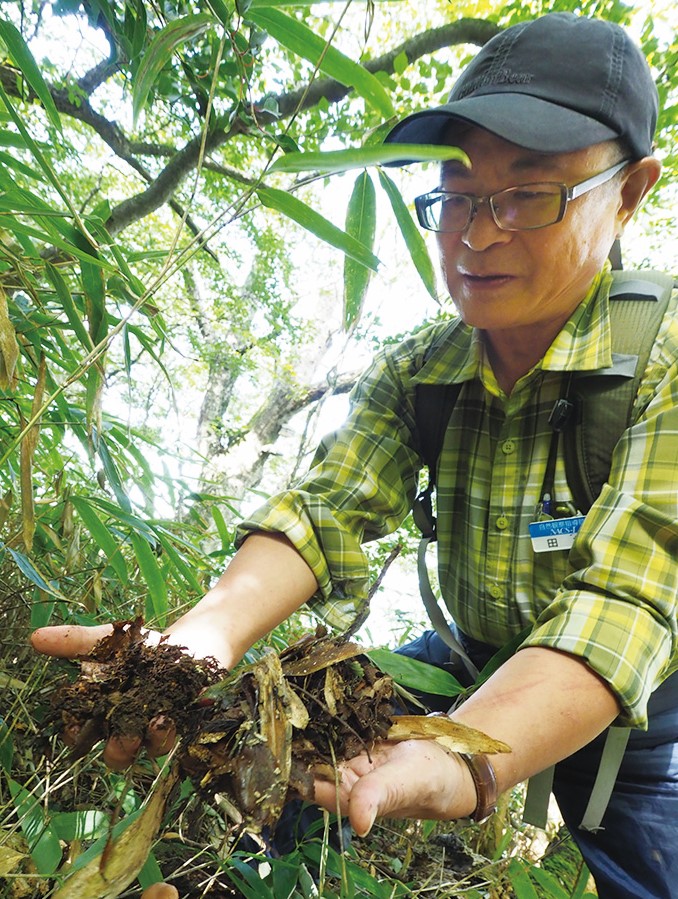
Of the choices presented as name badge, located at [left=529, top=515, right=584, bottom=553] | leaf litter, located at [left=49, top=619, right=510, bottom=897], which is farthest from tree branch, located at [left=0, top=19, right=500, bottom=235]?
leaf litter, located at [left=49, top=619, right=510, bottom=897]

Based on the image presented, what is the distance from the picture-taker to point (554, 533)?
1.05m

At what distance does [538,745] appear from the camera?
72 centimetres

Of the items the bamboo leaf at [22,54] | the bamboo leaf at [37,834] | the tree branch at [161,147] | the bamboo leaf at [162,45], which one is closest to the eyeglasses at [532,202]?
the bamboo leaf at [162,45]

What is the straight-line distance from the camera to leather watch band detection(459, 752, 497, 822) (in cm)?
69

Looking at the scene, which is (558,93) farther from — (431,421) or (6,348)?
(6,348)

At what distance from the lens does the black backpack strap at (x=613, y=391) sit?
986 millimetres

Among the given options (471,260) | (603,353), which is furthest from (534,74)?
(603,353)

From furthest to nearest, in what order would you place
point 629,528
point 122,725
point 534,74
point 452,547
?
point 452,547 → point 534,74 → point 629,528 → point 122,725

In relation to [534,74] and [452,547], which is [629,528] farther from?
[534,74]

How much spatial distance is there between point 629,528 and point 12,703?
0.99 metres

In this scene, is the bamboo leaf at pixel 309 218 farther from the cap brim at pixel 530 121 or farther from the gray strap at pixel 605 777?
the gray strap at pixel 605 777

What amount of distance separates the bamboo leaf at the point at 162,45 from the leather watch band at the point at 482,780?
88 centimetres

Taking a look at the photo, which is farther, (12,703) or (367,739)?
(12,703)

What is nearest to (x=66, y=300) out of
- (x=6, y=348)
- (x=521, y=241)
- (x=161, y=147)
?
(x=6, y=348)
